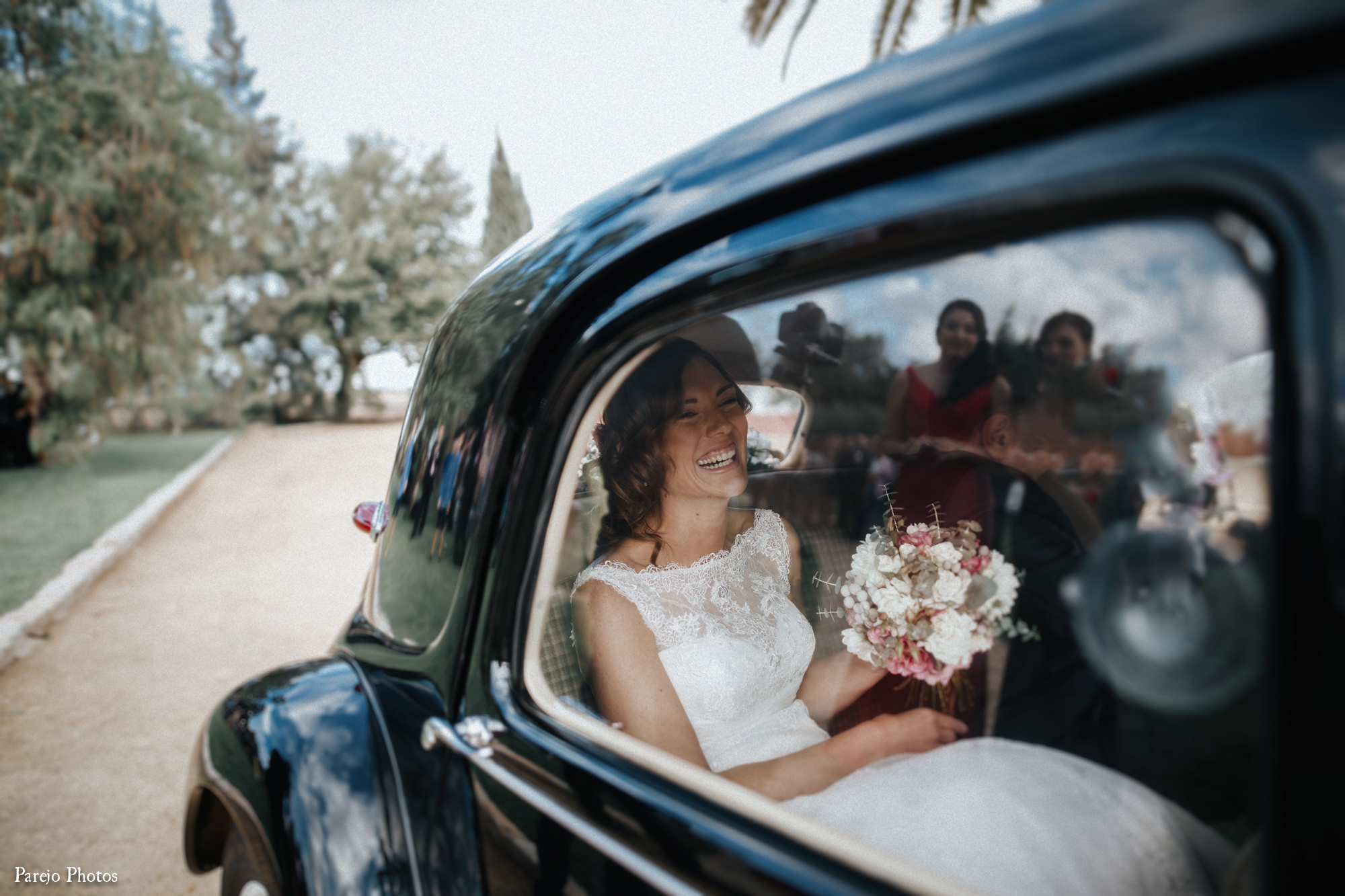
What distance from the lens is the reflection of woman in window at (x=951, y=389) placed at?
3.65ft

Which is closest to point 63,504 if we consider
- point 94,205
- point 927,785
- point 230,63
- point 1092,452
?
point 94,205

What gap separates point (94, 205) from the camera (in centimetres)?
1205

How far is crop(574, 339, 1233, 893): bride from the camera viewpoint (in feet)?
3.57

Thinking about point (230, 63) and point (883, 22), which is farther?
point (230, 63)

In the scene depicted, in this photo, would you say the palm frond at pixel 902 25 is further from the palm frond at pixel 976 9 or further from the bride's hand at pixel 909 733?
the bride's hand at pixel 909 733

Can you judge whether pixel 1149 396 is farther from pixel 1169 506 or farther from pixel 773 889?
pixel 773 889

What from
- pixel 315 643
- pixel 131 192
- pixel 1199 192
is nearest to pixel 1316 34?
pixel 1199 192

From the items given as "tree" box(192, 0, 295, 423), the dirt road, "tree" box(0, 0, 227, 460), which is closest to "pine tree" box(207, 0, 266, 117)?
"tree" box(192, 0, 295, 423)

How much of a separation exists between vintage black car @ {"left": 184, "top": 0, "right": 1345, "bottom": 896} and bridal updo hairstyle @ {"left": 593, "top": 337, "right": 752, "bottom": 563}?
0.58 feet

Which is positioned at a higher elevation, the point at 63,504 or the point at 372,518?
the point at 372,518

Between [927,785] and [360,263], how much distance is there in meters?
29.2

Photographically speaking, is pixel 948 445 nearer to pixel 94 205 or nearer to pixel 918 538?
pixel 918 538

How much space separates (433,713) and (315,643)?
4489 mm

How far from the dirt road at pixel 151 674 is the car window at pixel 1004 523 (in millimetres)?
2314
